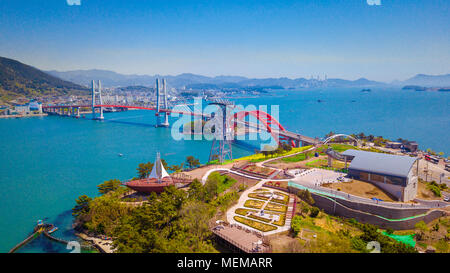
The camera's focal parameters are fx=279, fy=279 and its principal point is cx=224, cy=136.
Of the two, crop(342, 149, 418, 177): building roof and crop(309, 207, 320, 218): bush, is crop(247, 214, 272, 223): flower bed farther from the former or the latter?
crop(342, 149, 418, 177): building roof

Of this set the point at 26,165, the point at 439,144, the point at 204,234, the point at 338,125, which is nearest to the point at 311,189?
the point at 204,234

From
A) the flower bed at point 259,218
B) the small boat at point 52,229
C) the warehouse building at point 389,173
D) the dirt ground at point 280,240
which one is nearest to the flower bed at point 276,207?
the flower bed at point 259,218

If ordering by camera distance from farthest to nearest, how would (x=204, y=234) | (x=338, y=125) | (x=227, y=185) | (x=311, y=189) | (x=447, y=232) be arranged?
(x=338, y=125) → (x=227, y=185) → (x=311, y=189) → (x=447, y=232) → (x=204, y=234)

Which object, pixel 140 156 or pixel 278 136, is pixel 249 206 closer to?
pixel 140 156

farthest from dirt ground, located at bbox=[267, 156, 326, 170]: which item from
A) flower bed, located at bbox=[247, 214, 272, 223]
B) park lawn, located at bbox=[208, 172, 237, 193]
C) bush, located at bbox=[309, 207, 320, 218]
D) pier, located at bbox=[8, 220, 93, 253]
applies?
pier, located at bbox=[8, 220, 93, 253]

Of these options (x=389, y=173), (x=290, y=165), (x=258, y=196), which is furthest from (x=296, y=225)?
(x=290, y=165)

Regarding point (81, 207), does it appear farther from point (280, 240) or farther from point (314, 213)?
point (314, 213)
